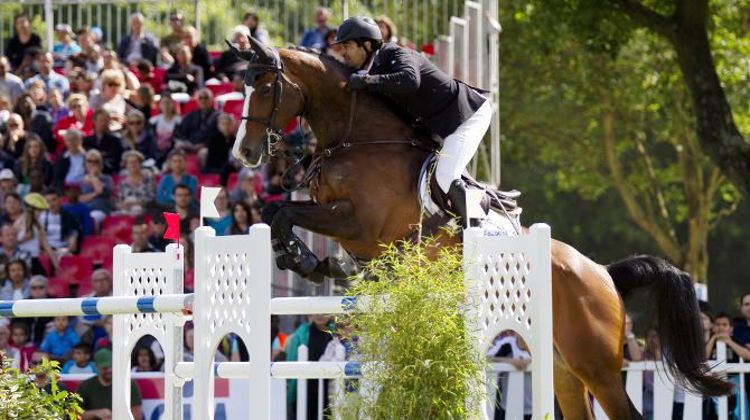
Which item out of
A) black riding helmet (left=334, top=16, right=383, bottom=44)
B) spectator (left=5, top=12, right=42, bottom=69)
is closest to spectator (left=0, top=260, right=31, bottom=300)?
spectator (left=5, top=12, right=42, bottom=69)

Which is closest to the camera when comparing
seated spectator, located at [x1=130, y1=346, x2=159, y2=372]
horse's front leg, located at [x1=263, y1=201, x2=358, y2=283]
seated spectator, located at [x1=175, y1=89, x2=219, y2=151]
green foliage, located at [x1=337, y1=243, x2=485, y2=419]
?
green foliage, located at [x1=337, y1=243, x2=485, y2=419]

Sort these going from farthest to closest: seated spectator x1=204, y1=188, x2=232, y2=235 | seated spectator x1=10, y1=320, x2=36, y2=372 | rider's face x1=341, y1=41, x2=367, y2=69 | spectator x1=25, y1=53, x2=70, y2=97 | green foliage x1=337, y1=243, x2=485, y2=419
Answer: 1. spectator x1=25, y1=53, x2=70, y2=97
2. seated spectator x1=204, y1=188, x2=232, y2=235
3. seated spectator x1=10, y1=320, x2=36, y2=372
4. rider's face x1=341, y1=41, x2=367, y2=69
5. green foliage x1=337, y1=243, x2=485, y2=419

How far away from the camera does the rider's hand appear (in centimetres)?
752

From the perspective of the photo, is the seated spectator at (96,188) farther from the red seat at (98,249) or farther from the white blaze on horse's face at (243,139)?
the white blaze on horse's face at (243,139)

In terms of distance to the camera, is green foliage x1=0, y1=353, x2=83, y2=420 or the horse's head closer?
green foliage x1=0, y1=353, x2=83, y2=420

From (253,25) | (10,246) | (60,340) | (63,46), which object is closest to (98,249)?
(10,246)

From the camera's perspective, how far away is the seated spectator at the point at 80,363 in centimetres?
1016

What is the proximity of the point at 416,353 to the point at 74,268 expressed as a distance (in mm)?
7495

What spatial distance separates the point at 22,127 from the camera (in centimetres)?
1391

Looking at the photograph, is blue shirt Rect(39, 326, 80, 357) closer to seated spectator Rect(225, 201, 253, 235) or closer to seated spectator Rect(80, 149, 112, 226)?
seated spectator Rect(225, 201, 253, 235)

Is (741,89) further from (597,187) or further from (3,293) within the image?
(3,293)

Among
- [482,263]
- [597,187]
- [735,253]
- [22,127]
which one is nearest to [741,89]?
[597,187]

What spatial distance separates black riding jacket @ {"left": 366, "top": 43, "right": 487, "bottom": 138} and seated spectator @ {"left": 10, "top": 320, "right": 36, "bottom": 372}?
175 inches

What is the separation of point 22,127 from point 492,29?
4921 millimetres
